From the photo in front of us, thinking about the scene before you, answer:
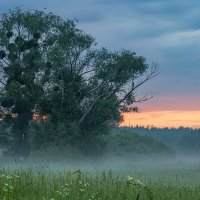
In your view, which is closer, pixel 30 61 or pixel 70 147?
pixel 70 147

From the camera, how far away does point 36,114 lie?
2191 inches

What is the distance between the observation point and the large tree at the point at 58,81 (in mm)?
54750

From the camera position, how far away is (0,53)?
59.1 meters

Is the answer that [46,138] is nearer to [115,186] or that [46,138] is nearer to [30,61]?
[30,61]

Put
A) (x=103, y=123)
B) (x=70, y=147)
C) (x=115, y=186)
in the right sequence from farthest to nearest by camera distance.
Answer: (x=103, y=123), (x=70, y=147), (x=115, y=186)

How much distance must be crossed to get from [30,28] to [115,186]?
49565mm

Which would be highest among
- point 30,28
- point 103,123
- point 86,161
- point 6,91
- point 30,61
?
point 30,28

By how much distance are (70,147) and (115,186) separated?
1630 inches

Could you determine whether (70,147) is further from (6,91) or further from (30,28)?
(30,28)

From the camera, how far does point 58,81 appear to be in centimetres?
5612

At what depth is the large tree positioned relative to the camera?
180 feet

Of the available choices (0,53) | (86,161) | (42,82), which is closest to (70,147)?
(86,161)

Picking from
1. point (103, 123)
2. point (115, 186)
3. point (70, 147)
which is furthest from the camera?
point (103, 123)

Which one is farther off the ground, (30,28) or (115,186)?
(30,28)
